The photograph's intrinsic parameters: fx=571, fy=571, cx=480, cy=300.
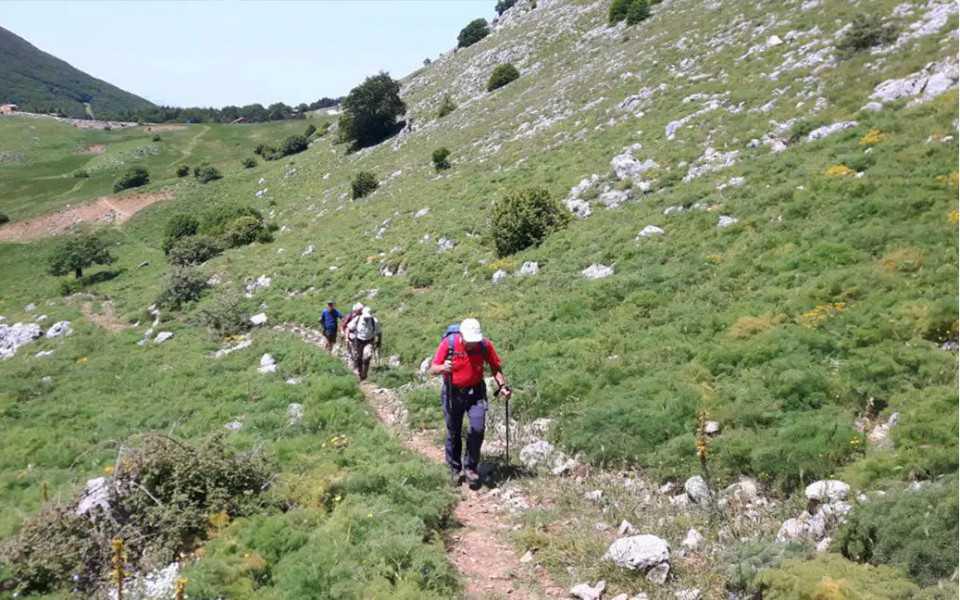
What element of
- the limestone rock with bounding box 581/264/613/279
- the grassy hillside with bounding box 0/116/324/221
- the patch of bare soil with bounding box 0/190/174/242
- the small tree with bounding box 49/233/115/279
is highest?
the grassy hillside with bounding box 0/116/324/221

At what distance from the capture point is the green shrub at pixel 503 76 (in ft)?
161

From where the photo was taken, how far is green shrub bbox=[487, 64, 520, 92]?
161ft

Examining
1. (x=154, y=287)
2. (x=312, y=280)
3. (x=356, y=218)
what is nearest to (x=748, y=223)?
(x=312, y=280)

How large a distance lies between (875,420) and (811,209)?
791 cm

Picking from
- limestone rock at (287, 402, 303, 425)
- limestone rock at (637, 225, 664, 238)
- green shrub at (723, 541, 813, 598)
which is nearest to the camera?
green shrub at (723, 541, 813, 598)

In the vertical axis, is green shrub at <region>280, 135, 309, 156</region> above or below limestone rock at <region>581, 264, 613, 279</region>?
above

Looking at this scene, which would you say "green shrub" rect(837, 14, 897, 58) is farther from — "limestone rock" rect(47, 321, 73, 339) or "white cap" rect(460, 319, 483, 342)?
"limestone rock" rect(47, 321, 73, 339)

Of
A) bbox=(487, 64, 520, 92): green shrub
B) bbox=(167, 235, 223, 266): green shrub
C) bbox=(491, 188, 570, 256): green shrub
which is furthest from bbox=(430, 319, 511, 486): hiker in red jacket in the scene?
bbox=(487, 64, 520, 92): green shrub

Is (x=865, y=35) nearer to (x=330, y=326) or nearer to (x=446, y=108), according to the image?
(x=330, y=326)

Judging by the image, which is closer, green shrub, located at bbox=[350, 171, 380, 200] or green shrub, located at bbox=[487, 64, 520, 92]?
green shrub, located at bbox=[350, 171, 380, 200]

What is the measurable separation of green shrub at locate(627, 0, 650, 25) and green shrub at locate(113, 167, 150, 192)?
190 feet

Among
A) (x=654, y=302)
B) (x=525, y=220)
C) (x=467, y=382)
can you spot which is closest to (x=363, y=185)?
(x=525, y=220)

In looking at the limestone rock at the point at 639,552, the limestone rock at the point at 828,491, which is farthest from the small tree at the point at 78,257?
the limestone rock at the point at 828,491

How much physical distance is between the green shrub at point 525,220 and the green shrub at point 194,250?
26.9 metres
